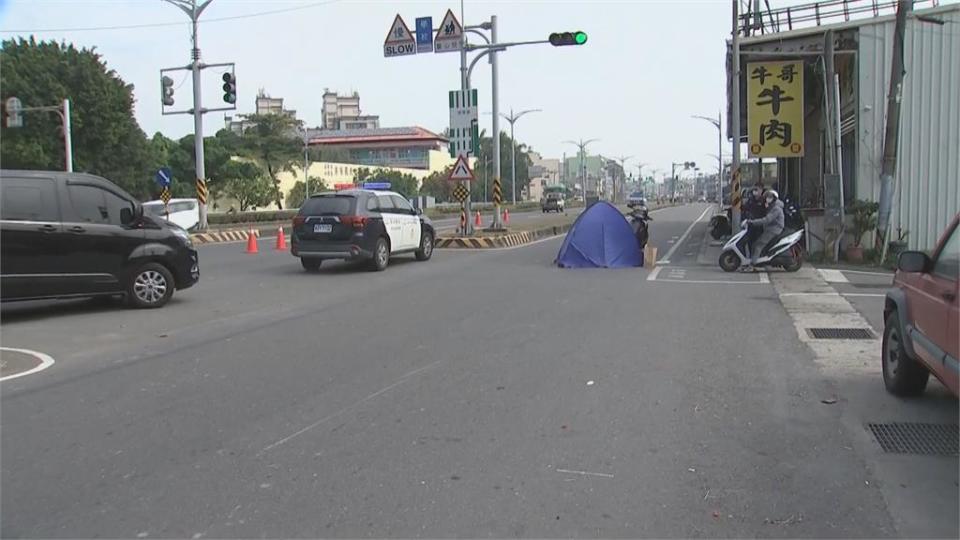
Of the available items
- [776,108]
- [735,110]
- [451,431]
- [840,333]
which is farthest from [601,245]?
[451,431]

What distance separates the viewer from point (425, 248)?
61.5 ft

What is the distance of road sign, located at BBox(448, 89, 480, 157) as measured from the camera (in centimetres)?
2450

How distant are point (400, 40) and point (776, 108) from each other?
11.1 meters

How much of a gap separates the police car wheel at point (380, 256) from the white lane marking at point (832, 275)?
860cm

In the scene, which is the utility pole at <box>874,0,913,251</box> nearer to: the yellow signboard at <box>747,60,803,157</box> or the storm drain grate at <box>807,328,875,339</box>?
the yellow signboard at <box>747,60,803,157</box>

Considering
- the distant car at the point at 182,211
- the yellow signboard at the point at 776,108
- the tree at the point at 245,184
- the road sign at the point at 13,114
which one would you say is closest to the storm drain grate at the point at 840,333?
the yellow signboard at the point at 776,108

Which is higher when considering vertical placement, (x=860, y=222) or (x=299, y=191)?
(x=299, y=191)

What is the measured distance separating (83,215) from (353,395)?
6264 millimetres

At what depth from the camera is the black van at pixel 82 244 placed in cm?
990

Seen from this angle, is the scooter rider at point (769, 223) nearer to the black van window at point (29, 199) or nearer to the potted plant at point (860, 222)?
the potted plant at point (860, 222)

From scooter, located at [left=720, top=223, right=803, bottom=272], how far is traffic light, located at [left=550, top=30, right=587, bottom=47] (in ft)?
28.8

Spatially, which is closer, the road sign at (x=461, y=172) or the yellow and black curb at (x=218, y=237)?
the road sign at (x=461, y=172)

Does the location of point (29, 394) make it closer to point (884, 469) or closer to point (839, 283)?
point (884, 469)

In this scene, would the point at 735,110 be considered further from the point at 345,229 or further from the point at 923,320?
the point at 923,320
